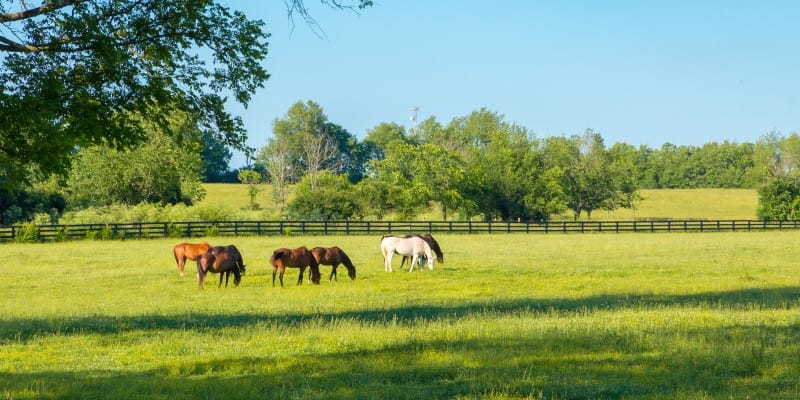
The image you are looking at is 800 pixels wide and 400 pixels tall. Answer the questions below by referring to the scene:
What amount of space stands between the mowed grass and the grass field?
76.1 m

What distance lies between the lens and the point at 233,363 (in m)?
9.94

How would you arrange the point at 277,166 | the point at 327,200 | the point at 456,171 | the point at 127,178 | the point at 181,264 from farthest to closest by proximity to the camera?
1. the point at 277,166
2. the point at 456,171
3. the point at 327,200
4. the point at 127,178
5. the point at 181,264

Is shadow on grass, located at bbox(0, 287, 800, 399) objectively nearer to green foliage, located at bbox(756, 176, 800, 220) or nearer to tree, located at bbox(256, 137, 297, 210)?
green foliage, located at bbox(756, 176, 800, 220)

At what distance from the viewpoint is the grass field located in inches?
4129

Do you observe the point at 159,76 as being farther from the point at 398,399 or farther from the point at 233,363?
the point at 398,399

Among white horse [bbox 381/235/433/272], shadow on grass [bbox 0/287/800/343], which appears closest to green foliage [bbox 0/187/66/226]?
white horse [bbox 381/235/433/272]

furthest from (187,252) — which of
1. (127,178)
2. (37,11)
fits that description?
(127,178)

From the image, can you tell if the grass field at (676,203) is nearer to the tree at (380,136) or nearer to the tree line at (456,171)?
the tree line at (456,171)

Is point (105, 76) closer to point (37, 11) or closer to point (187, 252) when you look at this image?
point (37, 11)

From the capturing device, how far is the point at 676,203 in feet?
385

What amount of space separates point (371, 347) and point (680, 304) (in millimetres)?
8519

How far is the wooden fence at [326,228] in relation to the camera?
44.8 metres

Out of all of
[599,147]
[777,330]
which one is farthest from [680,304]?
[599,147]

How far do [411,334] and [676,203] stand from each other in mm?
112443
